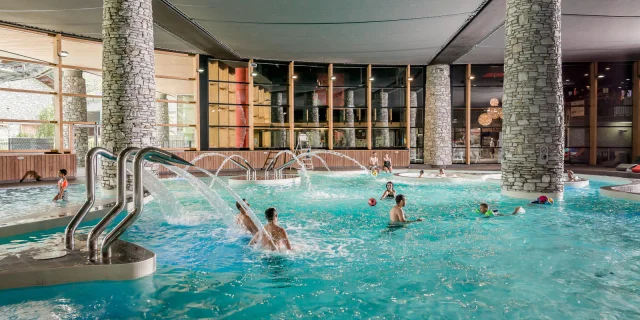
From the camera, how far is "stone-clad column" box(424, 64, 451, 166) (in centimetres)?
2188

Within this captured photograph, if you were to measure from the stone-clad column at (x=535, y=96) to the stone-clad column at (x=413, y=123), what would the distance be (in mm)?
12461

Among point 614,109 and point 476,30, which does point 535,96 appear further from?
point 614,109

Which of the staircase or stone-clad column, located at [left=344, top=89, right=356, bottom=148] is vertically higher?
stone-clad column, located at [left=344, top=89, right=356, bottom=148]

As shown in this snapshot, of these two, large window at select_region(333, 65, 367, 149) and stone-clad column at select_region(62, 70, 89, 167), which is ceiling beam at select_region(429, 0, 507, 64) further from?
stone-clad column at select_region(62, 70, 89, 167)

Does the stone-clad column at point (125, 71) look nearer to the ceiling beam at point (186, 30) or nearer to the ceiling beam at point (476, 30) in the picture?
the ceiling beam at point (186, 30)

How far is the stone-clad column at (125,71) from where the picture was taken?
10141 mm

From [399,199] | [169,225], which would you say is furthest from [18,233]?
[399,199]

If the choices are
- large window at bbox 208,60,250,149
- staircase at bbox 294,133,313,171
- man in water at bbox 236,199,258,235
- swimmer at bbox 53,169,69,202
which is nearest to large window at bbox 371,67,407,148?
staircase at bbox 294,133,313,171

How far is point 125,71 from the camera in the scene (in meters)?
10.2

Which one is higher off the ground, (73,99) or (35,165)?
(73,99)

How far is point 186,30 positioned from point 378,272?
42.3 ft

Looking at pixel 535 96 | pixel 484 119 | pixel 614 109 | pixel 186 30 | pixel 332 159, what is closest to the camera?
pixel 535 96

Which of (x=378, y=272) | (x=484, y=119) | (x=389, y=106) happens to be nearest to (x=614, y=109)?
(x=484, y=119)

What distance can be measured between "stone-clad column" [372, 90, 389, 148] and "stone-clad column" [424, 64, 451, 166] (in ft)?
7.43
